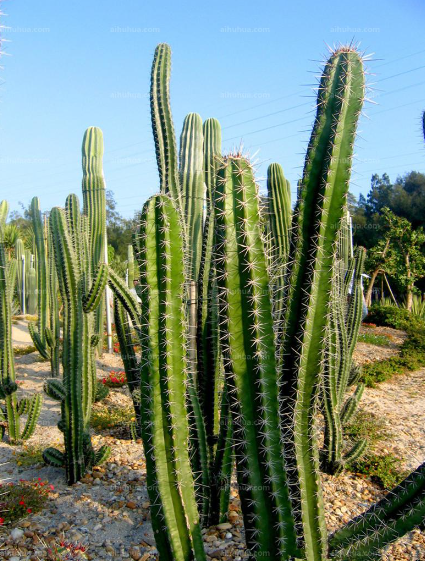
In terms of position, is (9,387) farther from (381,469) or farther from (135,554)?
(381,469)

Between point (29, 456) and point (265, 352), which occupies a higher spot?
point (265, 352)

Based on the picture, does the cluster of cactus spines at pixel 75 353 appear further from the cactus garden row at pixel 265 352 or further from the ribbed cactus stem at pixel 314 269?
the ribbed cactus stem at pixel 314 269

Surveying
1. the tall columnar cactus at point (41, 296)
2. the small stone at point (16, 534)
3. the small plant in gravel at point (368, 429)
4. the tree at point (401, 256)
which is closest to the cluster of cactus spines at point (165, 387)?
the small stone at point (16, 534)

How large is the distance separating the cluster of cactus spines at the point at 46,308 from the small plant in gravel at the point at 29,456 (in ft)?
8.24

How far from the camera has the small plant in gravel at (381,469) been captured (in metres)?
4.32

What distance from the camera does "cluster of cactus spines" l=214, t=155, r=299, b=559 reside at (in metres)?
1.98

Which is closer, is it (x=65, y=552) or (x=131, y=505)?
(x=65, y=552)

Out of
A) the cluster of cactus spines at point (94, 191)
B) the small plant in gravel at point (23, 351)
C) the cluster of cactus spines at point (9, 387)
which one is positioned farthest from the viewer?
the small plant in gravel at point (23, 351)

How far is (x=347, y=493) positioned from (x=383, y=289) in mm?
17224

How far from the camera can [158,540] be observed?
7.32 feet

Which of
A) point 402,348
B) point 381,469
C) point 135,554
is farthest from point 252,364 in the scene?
point 402,348

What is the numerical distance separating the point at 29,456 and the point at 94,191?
440cm

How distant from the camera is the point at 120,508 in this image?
373 centimetres

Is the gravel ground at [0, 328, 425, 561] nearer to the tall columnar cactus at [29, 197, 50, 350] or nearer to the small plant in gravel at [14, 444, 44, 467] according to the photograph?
the small plant in gravel at [14, 444, 44, 467]
